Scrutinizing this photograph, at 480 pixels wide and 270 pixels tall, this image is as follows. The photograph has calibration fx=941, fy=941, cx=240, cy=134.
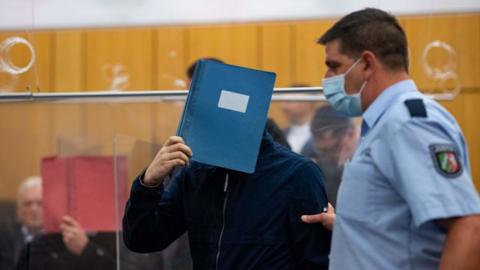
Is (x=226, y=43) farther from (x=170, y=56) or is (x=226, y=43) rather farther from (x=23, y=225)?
(x=23, y=225)

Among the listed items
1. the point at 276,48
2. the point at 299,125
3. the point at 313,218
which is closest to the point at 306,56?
the point at 276,48

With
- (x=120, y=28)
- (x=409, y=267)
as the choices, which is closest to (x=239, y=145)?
(x=409, y=267)

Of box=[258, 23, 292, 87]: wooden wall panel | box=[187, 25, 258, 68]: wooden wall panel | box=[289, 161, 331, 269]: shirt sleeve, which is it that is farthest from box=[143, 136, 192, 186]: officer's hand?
box=[187, 25, 258, 68]: wooden wall panel

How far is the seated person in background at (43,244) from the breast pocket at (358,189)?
191 centimetres

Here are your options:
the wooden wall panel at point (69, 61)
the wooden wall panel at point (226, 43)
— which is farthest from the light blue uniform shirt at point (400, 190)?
the wooden wall panel at point (69, 61)

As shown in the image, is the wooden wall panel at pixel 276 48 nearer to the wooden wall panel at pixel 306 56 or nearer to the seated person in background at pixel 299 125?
the wooden wall panel at pixel 306 56

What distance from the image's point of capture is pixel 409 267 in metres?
2.03

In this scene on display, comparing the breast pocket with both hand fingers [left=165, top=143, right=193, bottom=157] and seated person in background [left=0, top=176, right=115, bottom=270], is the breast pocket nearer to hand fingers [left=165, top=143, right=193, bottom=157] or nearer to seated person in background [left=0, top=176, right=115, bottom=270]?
hand fingers [left=165, top=143, right=193, bottom=157]

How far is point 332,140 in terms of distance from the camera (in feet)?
12.5

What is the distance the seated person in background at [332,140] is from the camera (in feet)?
12.4

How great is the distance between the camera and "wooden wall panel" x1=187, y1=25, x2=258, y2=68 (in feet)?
17.8

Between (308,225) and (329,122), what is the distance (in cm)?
143

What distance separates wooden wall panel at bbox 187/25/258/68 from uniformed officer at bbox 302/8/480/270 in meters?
3.12

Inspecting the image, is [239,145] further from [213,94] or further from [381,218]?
[381,218]
